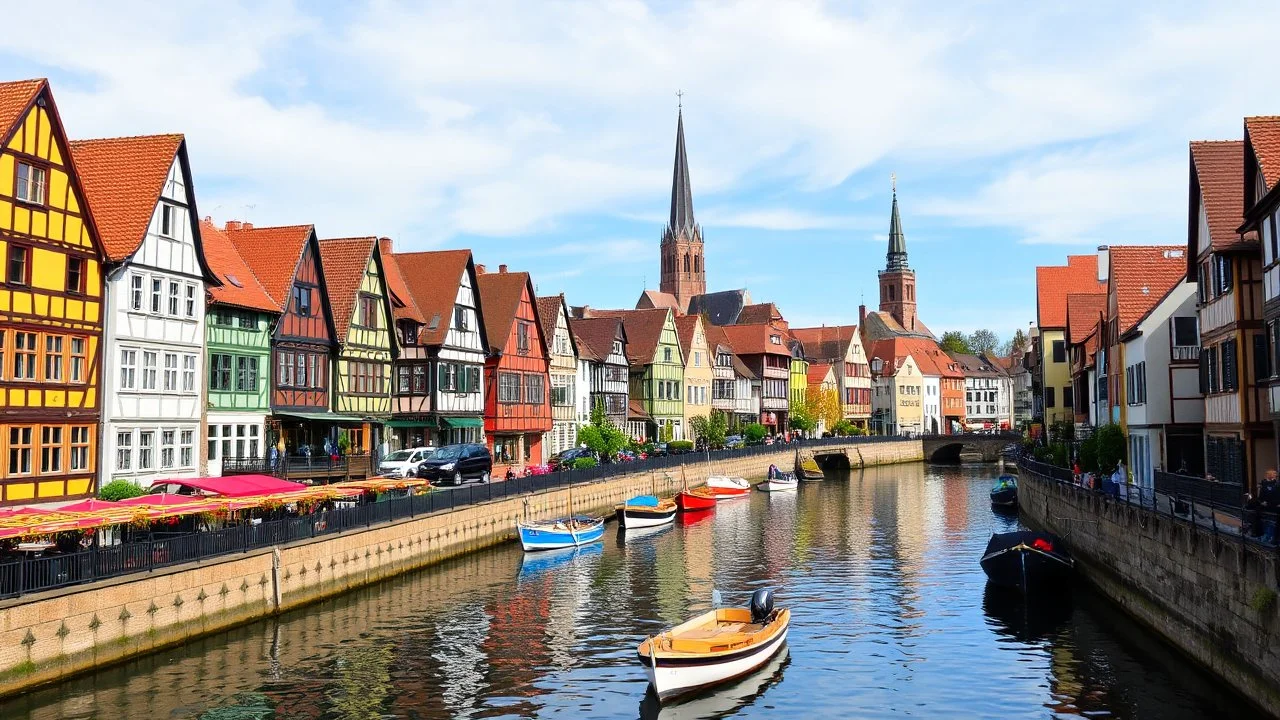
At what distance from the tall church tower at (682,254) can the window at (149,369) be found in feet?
497

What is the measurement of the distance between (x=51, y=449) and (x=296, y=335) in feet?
48.5

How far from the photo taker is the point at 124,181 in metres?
39.7

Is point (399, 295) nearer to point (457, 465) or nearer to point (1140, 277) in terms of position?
point (457, 465)

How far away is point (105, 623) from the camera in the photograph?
928 inches

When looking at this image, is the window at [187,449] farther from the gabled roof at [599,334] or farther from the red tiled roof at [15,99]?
the gabled roof at [599,334]

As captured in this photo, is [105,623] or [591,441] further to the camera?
[591,441]

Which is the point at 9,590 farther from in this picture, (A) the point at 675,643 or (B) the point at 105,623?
(A) the point at 675,643

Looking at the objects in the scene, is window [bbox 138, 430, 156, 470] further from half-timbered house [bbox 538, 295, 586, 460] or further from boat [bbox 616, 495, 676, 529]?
half-timbered house [bbox 538, 295, 586, 460]

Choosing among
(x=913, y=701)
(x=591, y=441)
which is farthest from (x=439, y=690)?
(x=591, y=441)

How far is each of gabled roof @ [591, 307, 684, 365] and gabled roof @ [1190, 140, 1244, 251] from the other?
58.9 metres

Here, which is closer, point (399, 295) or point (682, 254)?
point (399, 295)

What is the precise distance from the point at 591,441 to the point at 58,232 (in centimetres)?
3835

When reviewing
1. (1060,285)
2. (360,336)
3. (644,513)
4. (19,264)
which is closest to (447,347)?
(360,336)

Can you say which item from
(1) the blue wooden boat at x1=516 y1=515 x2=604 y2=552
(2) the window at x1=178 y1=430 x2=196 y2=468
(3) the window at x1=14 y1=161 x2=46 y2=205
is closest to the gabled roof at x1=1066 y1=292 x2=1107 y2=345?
(1) the blue wooden boat at x1=516 y1=515 x2=604 y2=552
